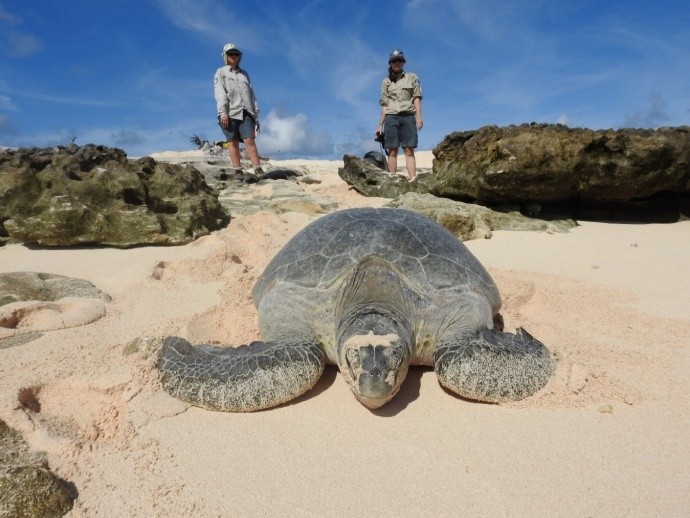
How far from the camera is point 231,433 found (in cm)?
214

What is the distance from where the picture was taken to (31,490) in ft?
5.27

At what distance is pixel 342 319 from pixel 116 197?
4.40 metres

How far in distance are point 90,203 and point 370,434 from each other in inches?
196

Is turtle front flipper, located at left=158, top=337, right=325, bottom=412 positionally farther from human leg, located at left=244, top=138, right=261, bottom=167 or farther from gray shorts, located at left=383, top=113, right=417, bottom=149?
human leg, located at left=244, top=138, right=261, bottom=167

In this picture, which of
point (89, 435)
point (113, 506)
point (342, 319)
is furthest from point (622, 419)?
point (89, 435)

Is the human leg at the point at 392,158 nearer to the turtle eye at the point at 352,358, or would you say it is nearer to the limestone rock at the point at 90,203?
the limestone rock at the point at 90,203

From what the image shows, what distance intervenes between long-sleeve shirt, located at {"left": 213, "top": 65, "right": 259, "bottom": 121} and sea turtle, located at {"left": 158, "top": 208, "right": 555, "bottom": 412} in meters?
6.06

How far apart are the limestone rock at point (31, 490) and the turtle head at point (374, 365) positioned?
1315mm

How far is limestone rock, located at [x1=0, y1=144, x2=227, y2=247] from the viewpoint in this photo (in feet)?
17.3

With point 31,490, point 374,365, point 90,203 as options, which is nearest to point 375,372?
point 374,365

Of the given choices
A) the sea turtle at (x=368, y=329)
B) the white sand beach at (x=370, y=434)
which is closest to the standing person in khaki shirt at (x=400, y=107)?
the sea turtle at (x=368, y=329)

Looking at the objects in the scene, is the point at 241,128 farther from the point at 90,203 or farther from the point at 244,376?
the point at 244,376

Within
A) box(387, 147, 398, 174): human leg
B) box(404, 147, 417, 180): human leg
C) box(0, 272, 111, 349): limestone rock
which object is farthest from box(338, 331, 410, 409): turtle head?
box(387, 147, 398, 174): human leg

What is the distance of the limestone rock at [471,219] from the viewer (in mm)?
6125
